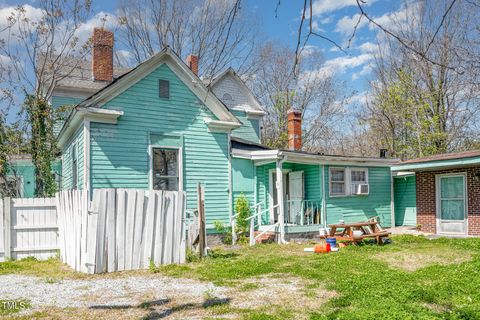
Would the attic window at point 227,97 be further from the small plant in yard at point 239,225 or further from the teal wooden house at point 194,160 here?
the small plant in yard at point 239,225

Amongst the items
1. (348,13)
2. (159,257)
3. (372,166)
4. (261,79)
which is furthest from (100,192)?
(261,79)

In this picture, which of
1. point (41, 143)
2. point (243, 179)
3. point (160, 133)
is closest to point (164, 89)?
point (160, 133)

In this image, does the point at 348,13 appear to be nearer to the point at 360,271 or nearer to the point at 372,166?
the point at 360,271

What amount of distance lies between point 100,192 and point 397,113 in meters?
21.3

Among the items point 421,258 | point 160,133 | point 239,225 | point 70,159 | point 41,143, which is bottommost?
point 421,258

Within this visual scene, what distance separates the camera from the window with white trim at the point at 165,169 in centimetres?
1216

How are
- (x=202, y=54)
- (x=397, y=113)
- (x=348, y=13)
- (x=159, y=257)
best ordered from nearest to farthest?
(x=348, y=13)
(x=159, y=257)
(x=397, y=113)
(x=202, y=54)

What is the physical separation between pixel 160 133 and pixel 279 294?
737 centimetres

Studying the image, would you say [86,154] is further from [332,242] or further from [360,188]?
[360,188]

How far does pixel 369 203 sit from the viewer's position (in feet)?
52.3

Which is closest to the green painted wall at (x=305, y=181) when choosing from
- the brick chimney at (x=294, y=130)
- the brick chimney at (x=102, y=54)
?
the brick chimney at (x=294, y=130)

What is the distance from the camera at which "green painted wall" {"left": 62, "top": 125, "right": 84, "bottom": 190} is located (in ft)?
38.1

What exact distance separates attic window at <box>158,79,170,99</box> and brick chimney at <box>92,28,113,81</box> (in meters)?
6.43

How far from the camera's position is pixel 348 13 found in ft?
9.23
